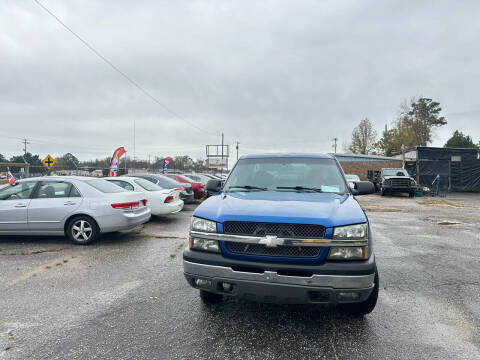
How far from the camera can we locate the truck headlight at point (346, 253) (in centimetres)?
261

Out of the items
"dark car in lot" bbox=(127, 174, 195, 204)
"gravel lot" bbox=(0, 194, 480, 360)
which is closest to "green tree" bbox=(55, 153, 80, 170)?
"dark car in lot" bbox=(127, 174, 195, 204)

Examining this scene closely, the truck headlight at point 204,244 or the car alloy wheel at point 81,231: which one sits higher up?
the truck headlight at point 204,244

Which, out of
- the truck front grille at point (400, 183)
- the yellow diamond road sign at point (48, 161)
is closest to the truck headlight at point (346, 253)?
the truck front grille at point (400, 183)

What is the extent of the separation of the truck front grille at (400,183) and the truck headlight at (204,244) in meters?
19.8

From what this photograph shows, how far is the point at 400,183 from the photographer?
19.5m

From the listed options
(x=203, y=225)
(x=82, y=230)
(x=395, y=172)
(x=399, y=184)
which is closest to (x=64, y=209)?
(x=82, y=230)

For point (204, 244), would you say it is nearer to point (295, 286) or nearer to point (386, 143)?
point (295, 286)

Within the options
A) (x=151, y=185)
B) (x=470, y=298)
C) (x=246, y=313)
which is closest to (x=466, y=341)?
(x=470, y=298)

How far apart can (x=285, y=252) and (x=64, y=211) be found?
214 inches

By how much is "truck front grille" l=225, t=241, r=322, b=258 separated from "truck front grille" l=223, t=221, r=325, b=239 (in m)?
0.10

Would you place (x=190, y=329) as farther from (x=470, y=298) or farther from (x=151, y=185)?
(x=151, y=185)

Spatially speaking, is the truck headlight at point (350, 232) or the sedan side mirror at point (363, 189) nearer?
the truck headlight at point (350, 232)

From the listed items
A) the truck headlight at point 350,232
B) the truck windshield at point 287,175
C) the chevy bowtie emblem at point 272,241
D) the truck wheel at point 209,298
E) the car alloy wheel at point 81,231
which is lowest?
the truck wheel at point 209,298

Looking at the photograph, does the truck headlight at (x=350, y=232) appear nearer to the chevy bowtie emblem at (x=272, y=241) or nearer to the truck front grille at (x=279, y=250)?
the truck front grille at (x=279, y=250)
